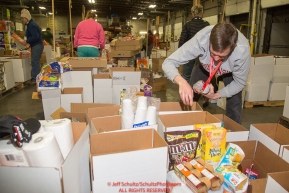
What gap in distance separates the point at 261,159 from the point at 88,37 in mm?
2867

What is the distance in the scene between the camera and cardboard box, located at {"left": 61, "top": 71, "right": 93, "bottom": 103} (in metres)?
2.86

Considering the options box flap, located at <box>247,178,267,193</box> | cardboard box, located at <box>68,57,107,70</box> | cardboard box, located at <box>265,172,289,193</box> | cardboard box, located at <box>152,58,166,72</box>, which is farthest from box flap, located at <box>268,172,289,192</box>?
cardboard box, located at <box>152,58,166,72</box>

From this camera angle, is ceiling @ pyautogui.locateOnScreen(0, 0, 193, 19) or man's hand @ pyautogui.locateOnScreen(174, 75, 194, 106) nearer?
man's hand @ pyautogui.locateOnScreen(174, 75, 194, 106)

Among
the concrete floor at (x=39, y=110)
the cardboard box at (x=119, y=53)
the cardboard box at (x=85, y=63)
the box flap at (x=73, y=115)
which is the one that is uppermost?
the cardboard box at (x=119, y=53)

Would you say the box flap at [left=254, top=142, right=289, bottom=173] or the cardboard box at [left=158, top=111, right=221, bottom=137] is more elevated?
the cardboard box at [left=158, top=111, right=221, bottom=137]

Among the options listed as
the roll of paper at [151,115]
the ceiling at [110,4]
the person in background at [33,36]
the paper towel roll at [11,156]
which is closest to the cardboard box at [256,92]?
the roll of paper at [151,115]

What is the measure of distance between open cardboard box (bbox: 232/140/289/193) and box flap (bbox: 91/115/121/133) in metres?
0.72

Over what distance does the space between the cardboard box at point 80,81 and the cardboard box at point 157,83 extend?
173 cm

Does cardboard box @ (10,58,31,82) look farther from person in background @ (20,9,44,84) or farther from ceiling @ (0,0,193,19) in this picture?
ceiling @ (0,0,193,19)

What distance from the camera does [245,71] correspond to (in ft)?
5.25

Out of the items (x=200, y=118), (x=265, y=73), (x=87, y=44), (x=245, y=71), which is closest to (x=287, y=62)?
(x=265, y=73)

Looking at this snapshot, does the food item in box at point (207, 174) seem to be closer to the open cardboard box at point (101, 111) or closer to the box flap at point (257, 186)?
the box flap at point (257, 186)

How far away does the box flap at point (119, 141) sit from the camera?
3.61 ft

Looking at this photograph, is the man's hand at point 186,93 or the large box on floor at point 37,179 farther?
the man's hand at point 186,93
